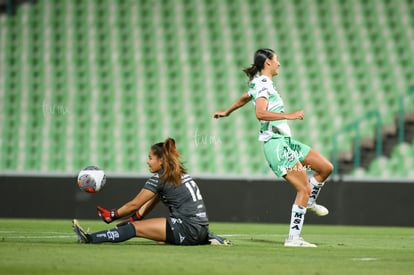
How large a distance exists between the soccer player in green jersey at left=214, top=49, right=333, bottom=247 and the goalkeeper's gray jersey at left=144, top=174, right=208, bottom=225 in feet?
3.04

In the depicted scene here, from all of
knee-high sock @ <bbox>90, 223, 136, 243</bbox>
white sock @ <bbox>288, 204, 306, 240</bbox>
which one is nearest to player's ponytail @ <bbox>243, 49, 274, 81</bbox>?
white sock @ <bbox>288, 204, 306, 240</bbox>

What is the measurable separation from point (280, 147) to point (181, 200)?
118cm

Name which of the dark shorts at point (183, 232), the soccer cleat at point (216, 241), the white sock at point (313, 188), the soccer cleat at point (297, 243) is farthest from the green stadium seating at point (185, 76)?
the dark shorts at point (183, 232)

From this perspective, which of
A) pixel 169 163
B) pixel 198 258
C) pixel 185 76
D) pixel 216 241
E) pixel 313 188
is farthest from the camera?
pixel 185 76

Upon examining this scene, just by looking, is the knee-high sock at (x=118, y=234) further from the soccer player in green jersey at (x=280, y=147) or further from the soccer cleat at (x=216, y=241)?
the soccer player in green jersey at (x=280, y=147)

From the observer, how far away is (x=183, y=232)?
8.63 metres

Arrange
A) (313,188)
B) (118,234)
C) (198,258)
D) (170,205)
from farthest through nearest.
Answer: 1. (313,188)
2. (170,205)
3. (118,234)
4. (198,258)

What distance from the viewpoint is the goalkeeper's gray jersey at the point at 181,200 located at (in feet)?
28.2

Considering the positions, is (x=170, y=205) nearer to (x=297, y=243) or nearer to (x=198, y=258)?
(x=297, y=243)

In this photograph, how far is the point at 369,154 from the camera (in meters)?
17.5

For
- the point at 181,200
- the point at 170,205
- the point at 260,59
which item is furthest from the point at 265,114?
the point at 170,205

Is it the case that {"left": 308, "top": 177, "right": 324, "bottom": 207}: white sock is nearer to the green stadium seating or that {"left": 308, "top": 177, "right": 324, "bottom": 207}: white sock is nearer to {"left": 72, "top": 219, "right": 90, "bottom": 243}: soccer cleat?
{"left": 72, "top": 219, "right": 90, "bottom": 243}: soccer cleat

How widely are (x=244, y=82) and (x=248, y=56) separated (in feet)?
2.70

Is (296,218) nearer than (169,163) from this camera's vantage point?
No
